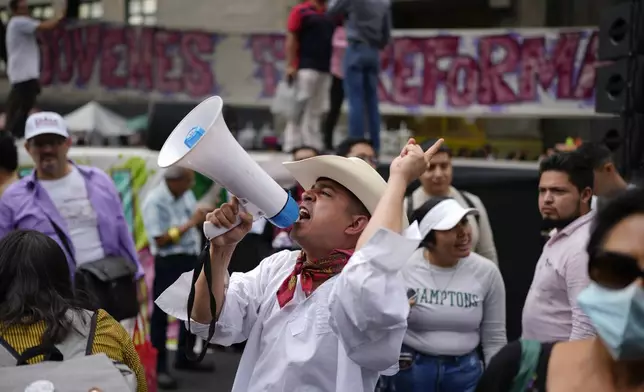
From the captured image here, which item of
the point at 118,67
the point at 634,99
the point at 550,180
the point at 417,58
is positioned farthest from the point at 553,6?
the point at 550,180

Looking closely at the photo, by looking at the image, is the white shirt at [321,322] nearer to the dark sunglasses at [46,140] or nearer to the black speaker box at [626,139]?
the dark sunglasses at [46,140]

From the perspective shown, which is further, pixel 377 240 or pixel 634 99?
pixel 634 99

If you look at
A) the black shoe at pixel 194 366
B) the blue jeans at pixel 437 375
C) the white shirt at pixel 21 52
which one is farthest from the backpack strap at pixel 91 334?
the white shirt at pixel 21 52

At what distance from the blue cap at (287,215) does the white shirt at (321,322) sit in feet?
0.84

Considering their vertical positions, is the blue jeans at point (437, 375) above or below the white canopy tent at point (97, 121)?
above

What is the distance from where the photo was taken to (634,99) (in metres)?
6.32

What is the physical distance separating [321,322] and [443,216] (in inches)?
79.2

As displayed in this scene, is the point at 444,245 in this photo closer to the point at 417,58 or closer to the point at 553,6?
the point at 417,58

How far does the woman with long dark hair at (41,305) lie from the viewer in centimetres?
296

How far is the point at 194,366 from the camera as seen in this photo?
8156mm

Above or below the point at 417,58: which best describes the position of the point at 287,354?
above

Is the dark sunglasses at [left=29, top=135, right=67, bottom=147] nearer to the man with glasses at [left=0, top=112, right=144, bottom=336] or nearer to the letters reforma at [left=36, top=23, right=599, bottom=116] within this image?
the man with glasses at [left=0, top=112, right=144, bottom=336]

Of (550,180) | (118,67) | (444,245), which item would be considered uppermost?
(550,180)

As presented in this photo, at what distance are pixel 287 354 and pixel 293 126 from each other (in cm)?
716
